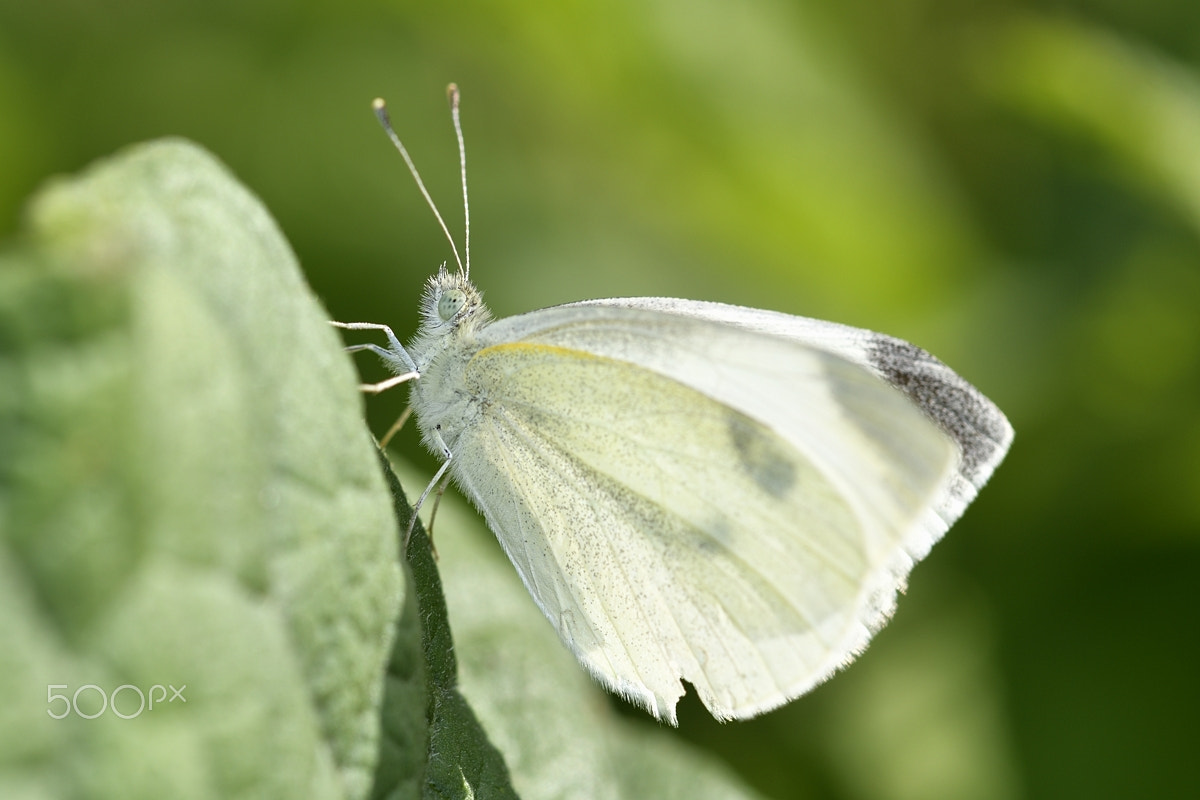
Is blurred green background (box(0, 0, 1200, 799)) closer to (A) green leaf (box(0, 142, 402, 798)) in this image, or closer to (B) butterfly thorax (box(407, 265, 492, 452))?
(B) butterfly thorax (box(407, 265, 492, 452))

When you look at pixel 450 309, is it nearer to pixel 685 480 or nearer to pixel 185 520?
pixel 685 480

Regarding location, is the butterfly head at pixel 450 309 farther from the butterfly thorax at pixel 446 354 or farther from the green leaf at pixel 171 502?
the green leaf at pixel 171 502

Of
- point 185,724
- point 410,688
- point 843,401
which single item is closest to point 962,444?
point 843,401

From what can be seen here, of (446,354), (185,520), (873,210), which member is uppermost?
(873,210)

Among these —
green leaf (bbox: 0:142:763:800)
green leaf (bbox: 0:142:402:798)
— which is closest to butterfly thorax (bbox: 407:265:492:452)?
green leaf (bbox: 0:142:763:800)

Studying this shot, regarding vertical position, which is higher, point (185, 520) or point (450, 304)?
point (185, 520)

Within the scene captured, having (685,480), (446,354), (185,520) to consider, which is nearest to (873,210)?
(685,480)
